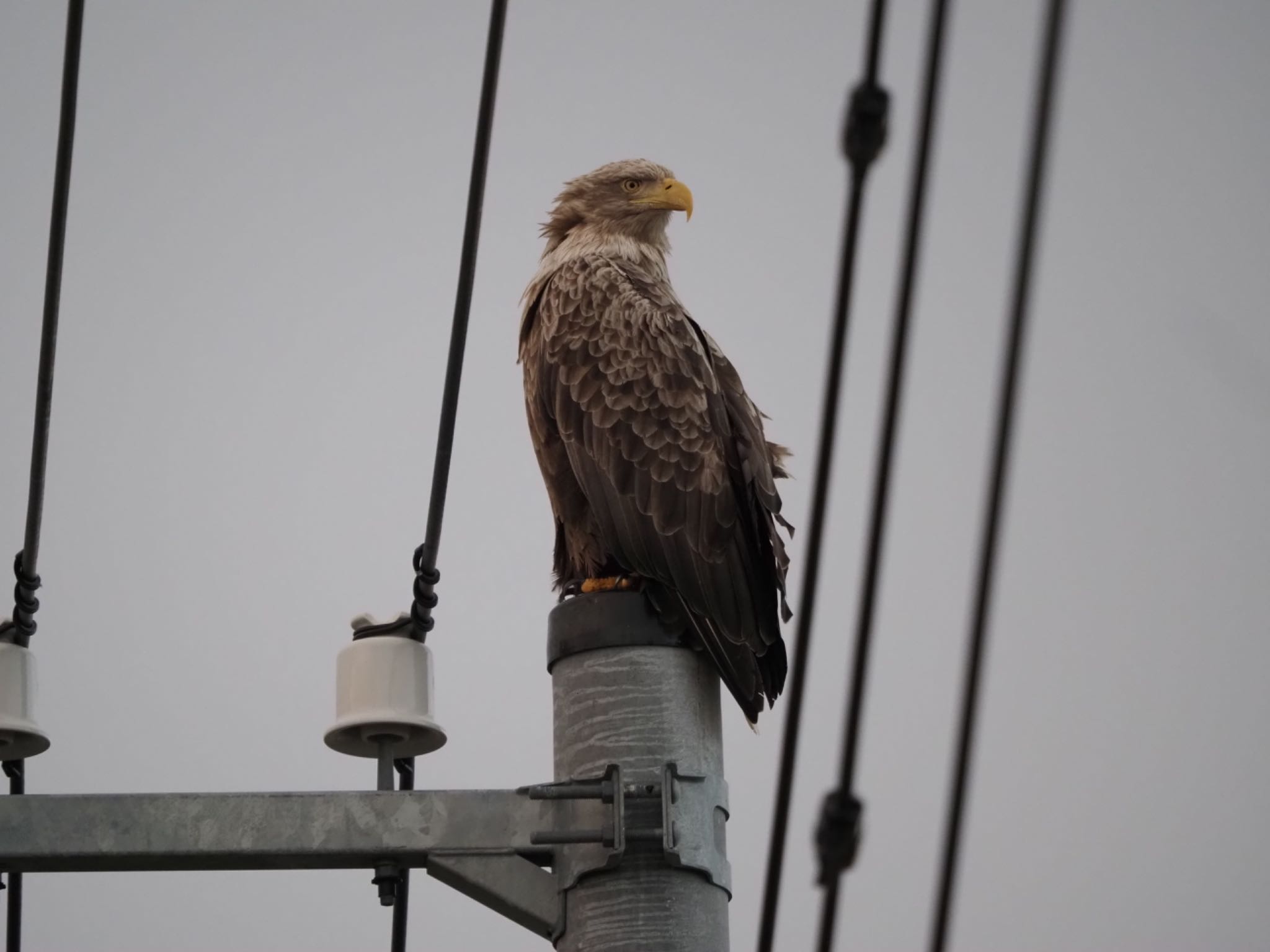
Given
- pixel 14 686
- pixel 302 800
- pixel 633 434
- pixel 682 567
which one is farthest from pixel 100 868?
pixel 633 434

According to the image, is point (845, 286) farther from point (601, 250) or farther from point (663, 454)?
point (601, 250)

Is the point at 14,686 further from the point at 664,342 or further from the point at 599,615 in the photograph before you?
the point at 664,342

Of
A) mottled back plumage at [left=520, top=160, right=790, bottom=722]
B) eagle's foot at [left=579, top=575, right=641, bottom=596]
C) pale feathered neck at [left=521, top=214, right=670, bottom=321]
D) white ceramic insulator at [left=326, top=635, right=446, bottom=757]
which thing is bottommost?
white ceramic insulator at [left=326, top=635, right=446, bottom=757]

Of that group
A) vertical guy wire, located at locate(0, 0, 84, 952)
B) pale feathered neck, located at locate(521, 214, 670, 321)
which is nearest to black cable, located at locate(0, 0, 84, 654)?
vertical guy wire, located at locate(0, 0, 84, 952)

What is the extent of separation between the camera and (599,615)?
421cm

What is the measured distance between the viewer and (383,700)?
14.4ft

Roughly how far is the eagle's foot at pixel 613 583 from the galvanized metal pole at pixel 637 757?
80 cm

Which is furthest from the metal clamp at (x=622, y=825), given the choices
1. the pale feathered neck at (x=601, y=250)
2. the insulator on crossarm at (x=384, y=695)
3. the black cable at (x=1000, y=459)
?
the pale feathered neck at (x=601, y=250)

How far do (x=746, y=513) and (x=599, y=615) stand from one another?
1407mm

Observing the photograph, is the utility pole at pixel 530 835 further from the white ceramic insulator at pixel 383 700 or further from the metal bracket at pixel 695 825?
the white ceramic insulator at pixel 383 700

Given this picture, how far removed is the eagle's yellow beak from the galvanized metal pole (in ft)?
10.7

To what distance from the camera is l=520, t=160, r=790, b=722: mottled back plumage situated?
513cm

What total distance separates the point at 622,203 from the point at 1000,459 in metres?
5.21

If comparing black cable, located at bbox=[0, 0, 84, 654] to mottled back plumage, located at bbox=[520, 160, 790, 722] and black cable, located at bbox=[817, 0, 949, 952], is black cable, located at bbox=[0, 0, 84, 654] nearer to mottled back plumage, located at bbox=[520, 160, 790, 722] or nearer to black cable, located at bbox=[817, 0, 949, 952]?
mottled back plumage, located at bbox=[520, 160, 790, 722]
